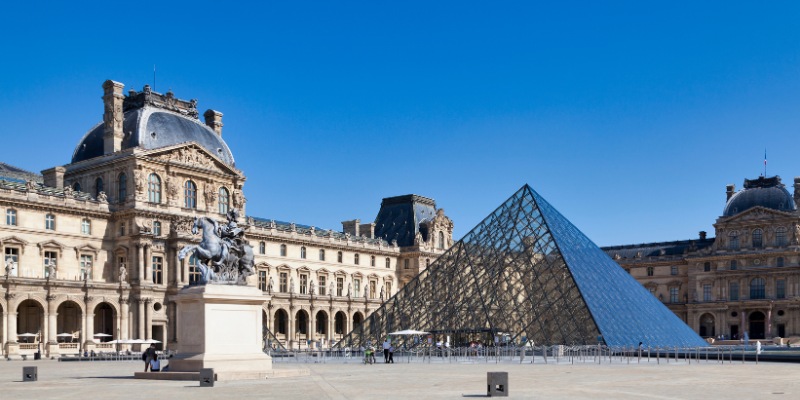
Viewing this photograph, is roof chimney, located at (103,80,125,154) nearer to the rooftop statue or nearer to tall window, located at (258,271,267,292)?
tall window, located at (258,271,267,292)

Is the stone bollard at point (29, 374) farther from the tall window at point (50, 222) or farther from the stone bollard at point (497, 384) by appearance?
the tall window at point (50, 222)

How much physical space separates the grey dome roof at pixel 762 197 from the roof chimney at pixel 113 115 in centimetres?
5920

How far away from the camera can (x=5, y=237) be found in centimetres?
5434

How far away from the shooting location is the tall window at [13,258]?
5440 centimetres

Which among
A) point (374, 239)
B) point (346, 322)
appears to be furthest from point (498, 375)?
point (374, 239)

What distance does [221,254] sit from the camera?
2456cm

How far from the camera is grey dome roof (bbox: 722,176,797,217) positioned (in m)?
91.2

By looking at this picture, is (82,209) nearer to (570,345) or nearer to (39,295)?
(39,295)

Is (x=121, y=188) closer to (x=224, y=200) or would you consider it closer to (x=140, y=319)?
(x=224, y=200)

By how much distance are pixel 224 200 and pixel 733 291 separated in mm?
51559

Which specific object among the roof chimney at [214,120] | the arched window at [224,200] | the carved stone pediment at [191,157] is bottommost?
the arched window at [224,200]

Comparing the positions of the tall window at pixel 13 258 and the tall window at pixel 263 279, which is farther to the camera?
the tall window at pixel 263 279

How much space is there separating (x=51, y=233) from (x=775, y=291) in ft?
210

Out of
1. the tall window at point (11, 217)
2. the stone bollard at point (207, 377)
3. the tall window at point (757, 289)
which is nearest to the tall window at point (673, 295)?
the tall window at point (757, 289)
